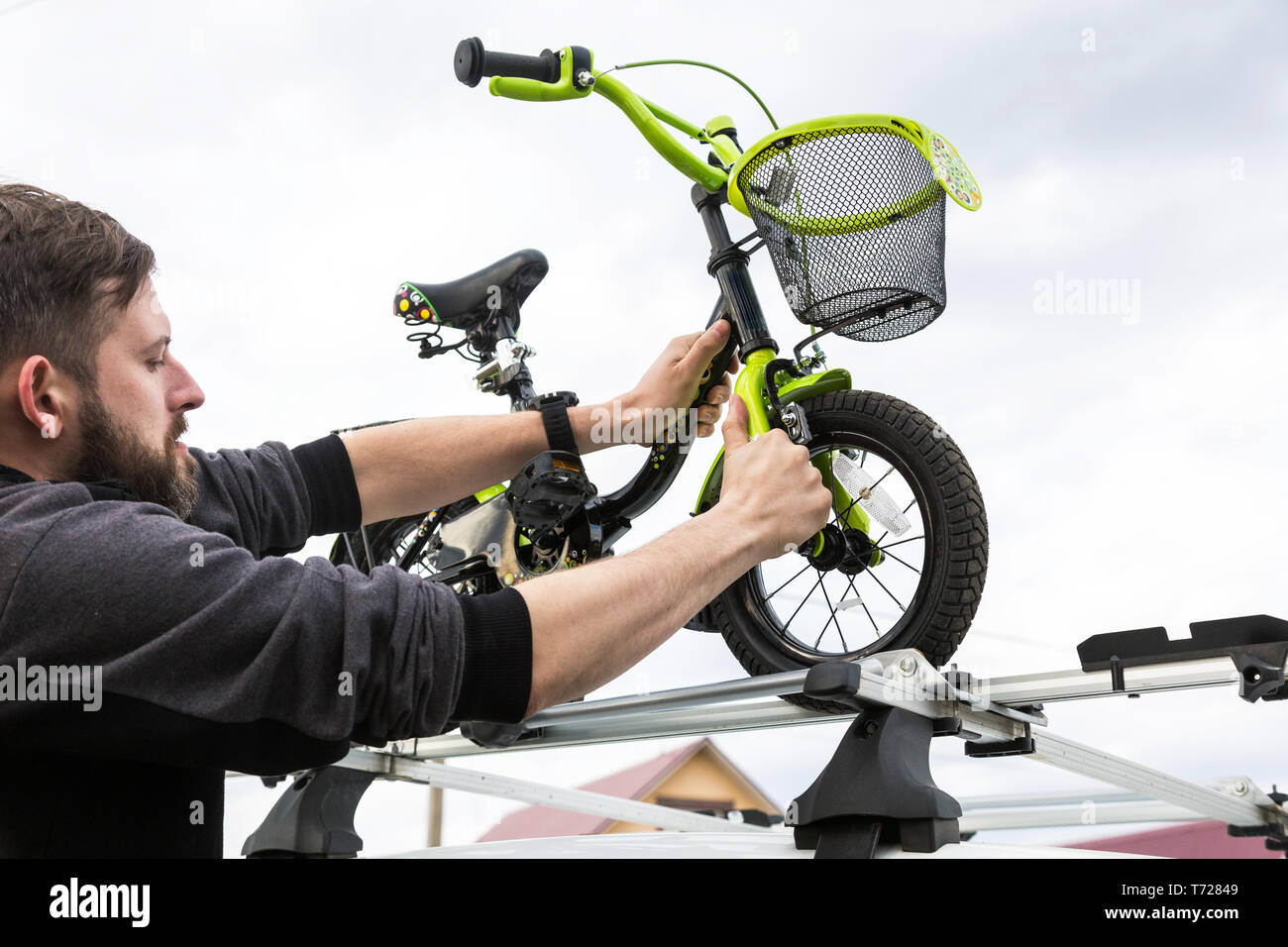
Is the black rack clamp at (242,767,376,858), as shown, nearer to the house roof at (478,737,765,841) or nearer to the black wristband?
the black wristband

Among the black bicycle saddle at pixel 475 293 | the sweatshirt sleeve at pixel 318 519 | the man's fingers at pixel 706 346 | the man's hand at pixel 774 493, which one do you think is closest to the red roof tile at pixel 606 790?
the black bicycle saddle at pixel 475 293

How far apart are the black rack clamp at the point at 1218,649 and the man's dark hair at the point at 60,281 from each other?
135 cm

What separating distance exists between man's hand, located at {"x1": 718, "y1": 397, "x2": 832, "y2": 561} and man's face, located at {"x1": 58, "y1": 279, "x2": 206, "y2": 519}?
26.8 inches

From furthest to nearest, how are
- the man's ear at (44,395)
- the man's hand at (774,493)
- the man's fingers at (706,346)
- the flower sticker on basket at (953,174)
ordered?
1. the man's fingers at (706,346)
2. the flower sticker on basket at (953,174)
3. the man's hand at (774,493)
4. the man's ear at (44,395)

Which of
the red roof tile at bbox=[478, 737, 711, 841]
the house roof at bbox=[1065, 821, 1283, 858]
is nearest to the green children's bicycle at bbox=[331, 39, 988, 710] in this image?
the house roof at bbox=[1065, 821, 1283, 858]

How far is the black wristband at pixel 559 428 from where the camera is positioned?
196 centimetres

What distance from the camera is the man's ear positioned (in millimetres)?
1140

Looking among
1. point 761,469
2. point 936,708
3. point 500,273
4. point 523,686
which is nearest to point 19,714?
point 523,686

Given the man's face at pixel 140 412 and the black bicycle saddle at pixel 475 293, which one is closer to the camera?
the man's face at pixel 140 412

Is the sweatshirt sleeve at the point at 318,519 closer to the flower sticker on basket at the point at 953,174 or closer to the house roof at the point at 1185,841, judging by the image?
the flower sticker on basket at the point at 953,174

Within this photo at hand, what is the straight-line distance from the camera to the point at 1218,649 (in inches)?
54.8

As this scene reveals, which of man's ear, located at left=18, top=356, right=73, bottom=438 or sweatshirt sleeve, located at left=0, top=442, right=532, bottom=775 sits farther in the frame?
man's ear, located at left=18, top=356, right=73, bottom=438

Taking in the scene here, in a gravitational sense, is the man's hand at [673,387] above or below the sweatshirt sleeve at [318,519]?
above
